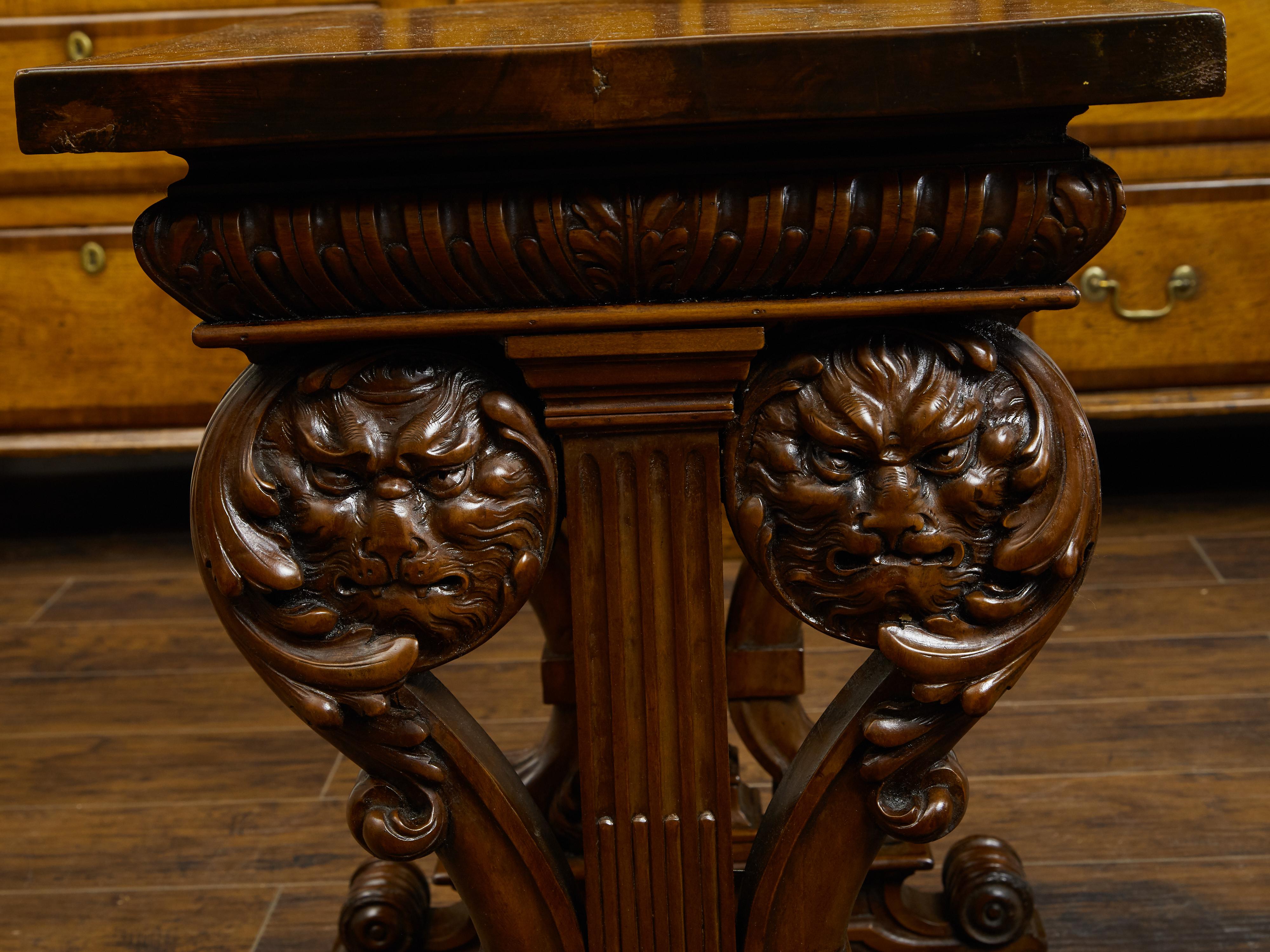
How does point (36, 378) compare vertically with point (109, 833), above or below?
above

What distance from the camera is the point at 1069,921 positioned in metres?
0.95

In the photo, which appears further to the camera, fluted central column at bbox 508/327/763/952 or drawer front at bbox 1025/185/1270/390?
drawer front at bbox 1025/185/1270/390

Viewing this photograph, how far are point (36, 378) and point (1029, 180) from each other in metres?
1.50

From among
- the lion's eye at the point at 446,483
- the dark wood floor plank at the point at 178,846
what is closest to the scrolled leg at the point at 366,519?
the lion's eye at the point at 446,483

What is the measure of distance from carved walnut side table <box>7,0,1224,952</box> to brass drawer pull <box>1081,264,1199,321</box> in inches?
43.8

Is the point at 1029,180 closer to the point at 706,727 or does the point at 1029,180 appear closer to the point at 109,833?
the point at 706,727

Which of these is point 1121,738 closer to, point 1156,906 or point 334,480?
point 1156,906

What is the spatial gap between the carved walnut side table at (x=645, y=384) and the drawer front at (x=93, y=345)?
1.14 m

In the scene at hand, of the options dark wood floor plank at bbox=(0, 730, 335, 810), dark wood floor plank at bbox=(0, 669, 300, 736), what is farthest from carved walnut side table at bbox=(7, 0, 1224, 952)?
dark wood floor plank at bbox=(0, 669, 300, 736)

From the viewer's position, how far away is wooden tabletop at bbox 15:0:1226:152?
473 mm

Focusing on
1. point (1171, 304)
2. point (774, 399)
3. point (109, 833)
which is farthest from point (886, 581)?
point (1171, 304)

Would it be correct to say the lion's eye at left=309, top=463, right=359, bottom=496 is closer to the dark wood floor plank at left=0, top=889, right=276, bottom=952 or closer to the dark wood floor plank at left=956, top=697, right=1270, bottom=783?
the dark wood floor plank at left=0, top=889, right=276, bottom=952

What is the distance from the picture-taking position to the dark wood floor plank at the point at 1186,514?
5.76ft

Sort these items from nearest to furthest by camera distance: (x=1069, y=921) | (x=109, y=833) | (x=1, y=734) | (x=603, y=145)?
(x=603, y=145), (x=1069, y=921), (x=109, y=833), (x=1, y=734)
